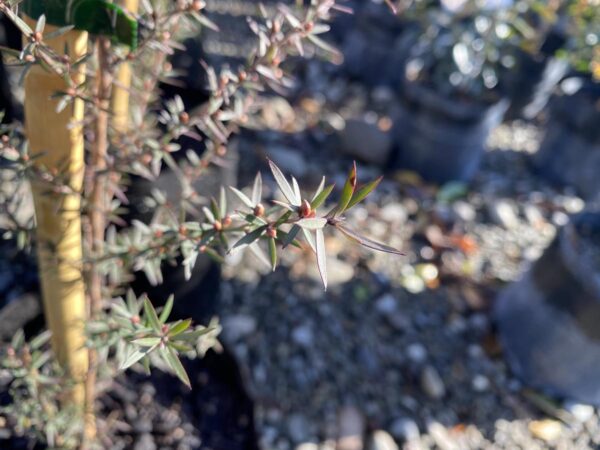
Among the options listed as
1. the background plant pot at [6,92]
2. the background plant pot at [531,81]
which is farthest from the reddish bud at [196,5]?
the background plant pot at [531,81]

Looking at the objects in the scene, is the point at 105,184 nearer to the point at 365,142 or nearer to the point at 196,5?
the point at 196,5

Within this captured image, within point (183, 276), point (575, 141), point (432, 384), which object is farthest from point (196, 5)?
point (575, 141)

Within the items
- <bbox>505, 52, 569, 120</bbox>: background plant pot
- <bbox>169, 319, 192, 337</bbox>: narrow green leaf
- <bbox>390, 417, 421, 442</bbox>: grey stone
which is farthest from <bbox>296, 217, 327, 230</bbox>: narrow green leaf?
<bbox>505, 52, 569, 120</bbox>: background plant pot

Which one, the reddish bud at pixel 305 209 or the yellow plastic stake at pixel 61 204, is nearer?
the reddish bud at pixel 305 209

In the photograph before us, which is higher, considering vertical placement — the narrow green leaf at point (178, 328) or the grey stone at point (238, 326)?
the narrow green leaf at point (178, 328)

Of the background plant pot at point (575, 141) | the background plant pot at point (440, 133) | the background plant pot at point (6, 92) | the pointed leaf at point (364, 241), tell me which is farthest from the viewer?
the background plant pot at point (575, 141)

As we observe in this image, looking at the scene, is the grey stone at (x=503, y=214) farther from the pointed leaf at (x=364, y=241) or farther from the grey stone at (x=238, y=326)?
the pointed leaf at (x=364, y=241)
